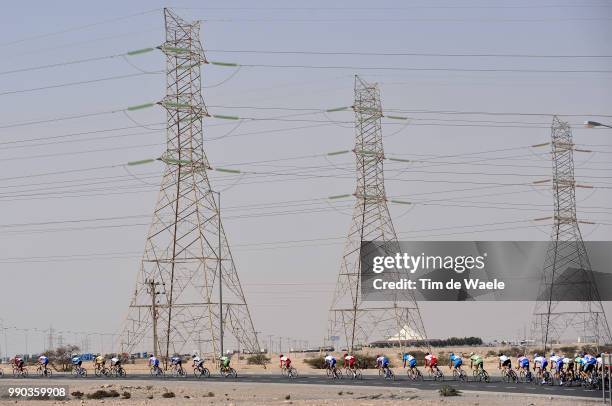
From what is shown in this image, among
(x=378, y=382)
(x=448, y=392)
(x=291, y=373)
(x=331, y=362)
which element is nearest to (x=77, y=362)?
(x=291, y=373)

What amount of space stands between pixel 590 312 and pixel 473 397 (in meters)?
59.0

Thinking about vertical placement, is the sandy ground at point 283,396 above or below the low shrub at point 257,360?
below

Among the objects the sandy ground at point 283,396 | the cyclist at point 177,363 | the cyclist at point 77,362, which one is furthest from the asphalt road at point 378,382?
the sandy ground at point 283,396

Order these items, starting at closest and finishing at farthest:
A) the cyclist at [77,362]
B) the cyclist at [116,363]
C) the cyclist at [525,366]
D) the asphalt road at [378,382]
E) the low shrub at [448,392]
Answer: the low shrub at [448,392] → the asphalt road at [378,382] → the cyclist at [525,366] → the cyclist at [116,363] → the cyclist at [77,362]

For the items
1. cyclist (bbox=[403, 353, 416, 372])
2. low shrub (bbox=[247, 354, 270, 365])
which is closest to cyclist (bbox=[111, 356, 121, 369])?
low shrub (bbox=[247, 354, 270, 365])

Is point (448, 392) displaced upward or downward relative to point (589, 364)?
downward

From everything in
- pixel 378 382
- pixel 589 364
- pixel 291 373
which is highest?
pixel 589 364

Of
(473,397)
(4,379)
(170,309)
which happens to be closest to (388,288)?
(170,309)

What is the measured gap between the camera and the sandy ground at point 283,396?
53.7 meters

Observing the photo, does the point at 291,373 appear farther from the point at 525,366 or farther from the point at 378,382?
the point at 525,366

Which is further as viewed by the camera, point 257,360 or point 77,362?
point 257,360

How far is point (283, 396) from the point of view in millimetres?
60906

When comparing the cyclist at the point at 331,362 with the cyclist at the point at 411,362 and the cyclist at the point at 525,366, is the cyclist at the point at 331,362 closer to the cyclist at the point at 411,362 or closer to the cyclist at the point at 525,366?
the cyclist at the point at 411,362

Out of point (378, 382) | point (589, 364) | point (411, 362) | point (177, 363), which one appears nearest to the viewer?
point (589, 364)
